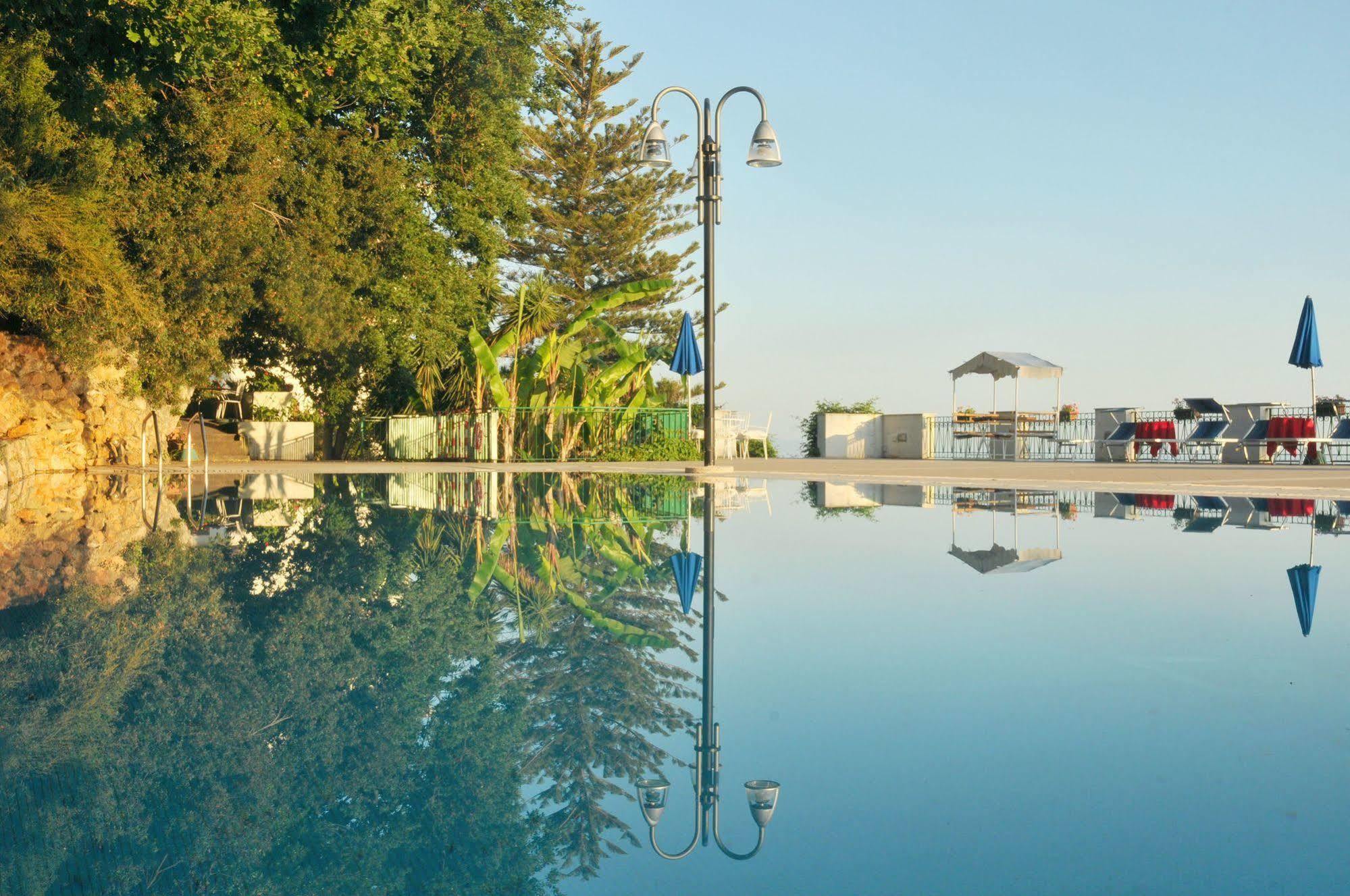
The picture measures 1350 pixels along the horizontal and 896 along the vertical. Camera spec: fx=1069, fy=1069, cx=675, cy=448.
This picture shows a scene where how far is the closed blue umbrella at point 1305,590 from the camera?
12.9 feet

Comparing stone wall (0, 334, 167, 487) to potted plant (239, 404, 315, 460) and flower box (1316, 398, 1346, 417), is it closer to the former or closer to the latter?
potted plant (239, 404, 315, 460)

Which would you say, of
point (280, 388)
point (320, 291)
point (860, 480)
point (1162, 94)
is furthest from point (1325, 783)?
point (280, 388)

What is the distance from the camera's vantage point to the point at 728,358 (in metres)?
28.6

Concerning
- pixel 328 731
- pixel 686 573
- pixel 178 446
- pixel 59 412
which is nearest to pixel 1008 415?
pixel 178 446

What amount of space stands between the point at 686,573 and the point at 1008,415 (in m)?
20.5

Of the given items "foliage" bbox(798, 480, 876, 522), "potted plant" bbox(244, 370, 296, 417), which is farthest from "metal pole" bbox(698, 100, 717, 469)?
"potted plant" bbox(244, 370, 296, 417)

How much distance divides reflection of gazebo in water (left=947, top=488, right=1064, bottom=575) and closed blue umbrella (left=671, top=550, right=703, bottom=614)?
1.42 m

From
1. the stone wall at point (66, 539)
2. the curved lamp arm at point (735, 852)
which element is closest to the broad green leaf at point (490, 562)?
the stone wall at point (66, 539)

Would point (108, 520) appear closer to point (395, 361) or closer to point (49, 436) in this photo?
point (49, 436)

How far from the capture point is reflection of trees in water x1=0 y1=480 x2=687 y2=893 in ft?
5.59

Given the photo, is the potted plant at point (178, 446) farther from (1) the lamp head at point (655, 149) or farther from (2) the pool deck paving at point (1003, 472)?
(1) the lamp head at point (655, 149)

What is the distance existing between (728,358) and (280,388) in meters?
11.4

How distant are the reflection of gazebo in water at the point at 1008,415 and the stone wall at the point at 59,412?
53.6 feet

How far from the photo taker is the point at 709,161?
1427 centimetres
